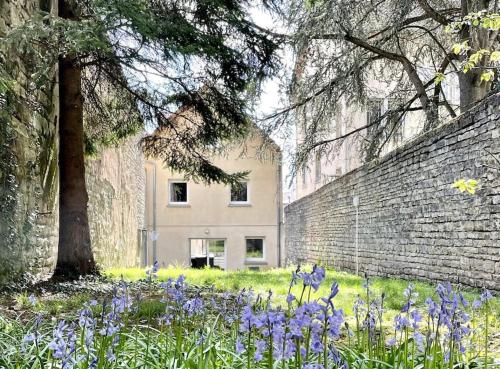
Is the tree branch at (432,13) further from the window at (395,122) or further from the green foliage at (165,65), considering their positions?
the green foliage at (165,65)

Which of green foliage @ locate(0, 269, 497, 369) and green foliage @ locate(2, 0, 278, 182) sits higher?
green foliage @ locate(2, 0, 278, 182)

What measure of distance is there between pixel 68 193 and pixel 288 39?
4.19 m

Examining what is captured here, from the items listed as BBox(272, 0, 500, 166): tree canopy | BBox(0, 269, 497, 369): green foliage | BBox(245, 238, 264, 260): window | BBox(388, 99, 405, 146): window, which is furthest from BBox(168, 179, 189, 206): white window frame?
BBox(0, 269, 497, 369): green foliage

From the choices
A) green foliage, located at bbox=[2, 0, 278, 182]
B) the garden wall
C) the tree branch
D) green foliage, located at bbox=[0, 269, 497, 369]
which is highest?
the tree branch

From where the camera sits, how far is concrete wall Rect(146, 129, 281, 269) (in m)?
21.2

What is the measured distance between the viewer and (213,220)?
2139 cm

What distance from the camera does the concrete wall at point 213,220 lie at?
2122cm

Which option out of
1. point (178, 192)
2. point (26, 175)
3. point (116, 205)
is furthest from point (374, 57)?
point (178, 192)

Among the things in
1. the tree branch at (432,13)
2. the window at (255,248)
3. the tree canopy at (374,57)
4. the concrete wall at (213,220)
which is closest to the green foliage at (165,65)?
the tree canopy at (374,57)

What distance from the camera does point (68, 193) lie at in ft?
24.9

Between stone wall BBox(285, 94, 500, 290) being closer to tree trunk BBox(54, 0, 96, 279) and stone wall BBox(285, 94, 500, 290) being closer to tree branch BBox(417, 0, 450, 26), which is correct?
tree branch BBox(417, 0, 450, 26)

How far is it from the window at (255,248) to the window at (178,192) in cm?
314

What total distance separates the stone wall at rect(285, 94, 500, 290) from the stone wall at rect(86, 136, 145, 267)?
4917 mm

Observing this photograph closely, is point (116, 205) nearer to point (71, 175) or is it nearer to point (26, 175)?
point (71, 175)
